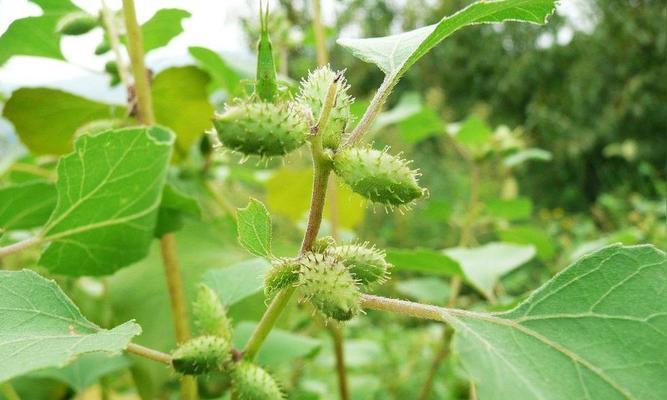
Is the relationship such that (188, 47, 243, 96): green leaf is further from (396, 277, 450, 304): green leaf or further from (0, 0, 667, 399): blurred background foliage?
(396, 277, 450, 304): green leaf

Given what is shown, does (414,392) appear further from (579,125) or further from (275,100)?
(579,125)

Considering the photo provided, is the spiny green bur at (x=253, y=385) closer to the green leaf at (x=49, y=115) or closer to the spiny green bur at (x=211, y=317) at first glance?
the spiny green bur at (x=211, y=317)

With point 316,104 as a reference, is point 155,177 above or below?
below

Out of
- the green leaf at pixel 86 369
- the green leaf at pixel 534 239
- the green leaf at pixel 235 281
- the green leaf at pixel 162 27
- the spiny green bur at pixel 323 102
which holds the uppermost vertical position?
the spiny green bur at pixel 323 102

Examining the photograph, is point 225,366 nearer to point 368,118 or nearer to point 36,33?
point 368,118

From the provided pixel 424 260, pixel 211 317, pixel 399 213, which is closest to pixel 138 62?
pixel 211 317

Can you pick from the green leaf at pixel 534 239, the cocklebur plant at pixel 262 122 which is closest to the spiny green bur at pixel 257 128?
the cocklebur plant at pixel 262 122

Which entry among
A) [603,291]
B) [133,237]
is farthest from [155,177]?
[603,291]
